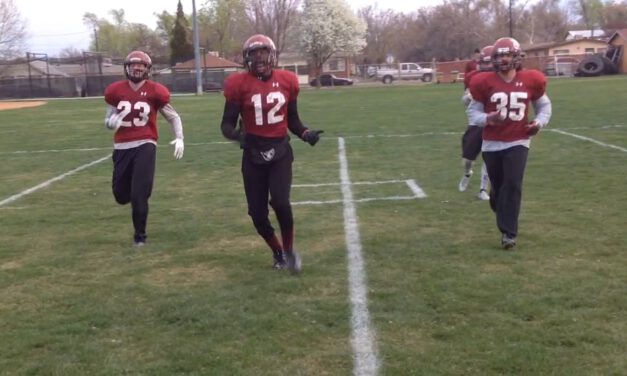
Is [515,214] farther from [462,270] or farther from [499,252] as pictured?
[462,270]

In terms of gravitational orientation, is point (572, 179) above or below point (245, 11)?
below

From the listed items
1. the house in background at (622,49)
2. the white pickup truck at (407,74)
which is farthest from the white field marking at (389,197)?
the white pickup truck at (407,74)

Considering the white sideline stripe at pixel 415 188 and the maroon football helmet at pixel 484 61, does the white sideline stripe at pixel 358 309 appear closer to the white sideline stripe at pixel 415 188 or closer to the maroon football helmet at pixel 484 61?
the white sideline stripe at pixel 415 188

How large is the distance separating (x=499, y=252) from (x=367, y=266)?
4.04 feet

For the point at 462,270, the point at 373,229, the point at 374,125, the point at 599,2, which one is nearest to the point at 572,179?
the point at 373,229

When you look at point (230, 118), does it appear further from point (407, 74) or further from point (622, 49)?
point (407, 74)

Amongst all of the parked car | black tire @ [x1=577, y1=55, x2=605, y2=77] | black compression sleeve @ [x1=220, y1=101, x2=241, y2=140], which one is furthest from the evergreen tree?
black compression sleeve @ [x1=220, y1=101, x2=241, y2=140]

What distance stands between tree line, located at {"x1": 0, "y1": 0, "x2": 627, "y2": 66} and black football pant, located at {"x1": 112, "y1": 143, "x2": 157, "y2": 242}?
6245cm

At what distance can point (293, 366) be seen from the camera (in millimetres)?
4125

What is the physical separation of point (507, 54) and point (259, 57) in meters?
2.24

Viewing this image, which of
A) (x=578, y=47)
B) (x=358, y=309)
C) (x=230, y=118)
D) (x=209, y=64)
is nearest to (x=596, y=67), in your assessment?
(x=578, y=47)

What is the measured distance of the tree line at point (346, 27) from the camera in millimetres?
70938

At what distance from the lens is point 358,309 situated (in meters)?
5.05

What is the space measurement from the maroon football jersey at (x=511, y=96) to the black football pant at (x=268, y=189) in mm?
1945
